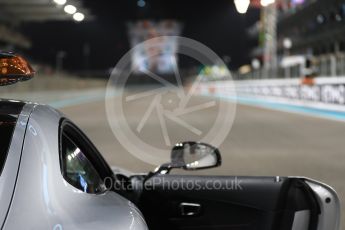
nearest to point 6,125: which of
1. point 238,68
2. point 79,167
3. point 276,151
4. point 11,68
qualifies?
point 11,68

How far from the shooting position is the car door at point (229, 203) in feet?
8.38

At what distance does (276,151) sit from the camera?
1030cm

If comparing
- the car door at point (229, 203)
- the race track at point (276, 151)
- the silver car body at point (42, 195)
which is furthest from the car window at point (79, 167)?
the race track at point (276, 151)

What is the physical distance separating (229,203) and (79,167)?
0.79 metres

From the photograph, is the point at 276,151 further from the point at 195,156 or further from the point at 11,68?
the point at 11,68

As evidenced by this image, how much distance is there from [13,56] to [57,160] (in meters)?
0.37

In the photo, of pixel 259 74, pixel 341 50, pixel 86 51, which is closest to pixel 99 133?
pixel 259 74

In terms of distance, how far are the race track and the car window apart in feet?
12.0

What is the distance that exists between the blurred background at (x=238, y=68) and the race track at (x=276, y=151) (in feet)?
0.06

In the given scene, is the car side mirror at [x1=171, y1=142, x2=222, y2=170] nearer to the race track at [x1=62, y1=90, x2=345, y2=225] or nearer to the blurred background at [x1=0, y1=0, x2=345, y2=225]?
the race track at [x1=62, y1=90, x2=345, y2=225]

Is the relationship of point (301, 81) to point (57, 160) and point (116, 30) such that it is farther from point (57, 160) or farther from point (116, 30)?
point (116, 30)

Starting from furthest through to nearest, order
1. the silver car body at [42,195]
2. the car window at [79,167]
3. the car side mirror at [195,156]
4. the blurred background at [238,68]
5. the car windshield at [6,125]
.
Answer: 1. the blurred background at [238,68]
2. the car side mirror at [195,156]
3. the car window at [79,167]
4. the car windshield at [6,125]
5. the silver car body at [42,195]

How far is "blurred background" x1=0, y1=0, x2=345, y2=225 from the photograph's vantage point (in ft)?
32.8

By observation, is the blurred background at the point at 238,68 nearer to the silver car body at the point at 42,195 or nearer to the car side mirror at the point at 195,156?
the car side mirror at the point at 195,156
